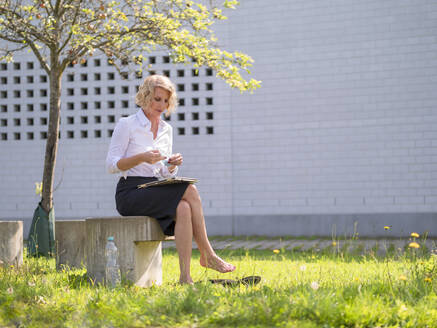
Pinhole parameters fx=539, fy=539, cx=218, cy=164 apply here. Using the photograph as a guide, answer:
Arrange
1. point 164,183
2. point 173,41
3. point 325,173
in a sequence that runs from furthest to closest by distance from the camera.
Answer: point 325,173
point 173,41
point 164,183

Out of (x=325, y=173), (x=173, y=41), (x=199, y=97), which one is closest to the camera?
(x=173, y=41)

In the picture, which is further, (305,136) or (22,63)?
(22,63)

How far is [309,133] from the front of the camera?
9977 millimetres

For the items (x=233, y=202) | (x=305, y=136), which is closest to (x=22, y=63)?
(x=233, y=202)

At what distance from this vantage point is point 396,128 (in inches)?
378

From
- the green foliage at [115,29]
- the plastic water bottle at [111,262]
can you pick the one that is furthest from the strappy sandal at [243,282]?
→ the green foliage at [115,29]

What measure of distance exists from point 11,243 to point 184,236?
222cm

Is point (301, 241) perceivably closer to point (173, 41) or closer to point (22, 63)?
point (173, 41)

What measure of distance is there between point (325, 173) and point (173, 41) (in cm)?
465

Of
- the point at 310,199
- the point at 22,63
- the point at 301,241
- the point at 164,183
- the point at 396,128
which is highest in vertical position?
the point at 22,63

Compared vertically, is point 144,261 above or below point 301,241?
above

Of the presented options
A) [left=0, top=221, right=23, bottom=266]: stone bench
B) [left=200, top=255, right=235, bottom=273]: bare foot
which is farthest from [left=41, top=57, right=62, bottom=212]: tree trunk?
[left=200, top=255, right=235, bottom=273]: bare foot

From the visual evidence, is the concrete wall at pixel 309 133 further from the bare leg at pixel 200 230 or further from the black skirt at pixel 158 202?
the black skirt at pixel 158 202

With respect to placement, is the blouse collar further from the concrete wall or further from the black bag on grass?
the concrete wall
